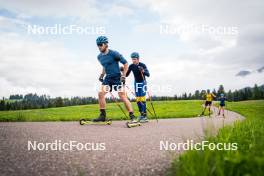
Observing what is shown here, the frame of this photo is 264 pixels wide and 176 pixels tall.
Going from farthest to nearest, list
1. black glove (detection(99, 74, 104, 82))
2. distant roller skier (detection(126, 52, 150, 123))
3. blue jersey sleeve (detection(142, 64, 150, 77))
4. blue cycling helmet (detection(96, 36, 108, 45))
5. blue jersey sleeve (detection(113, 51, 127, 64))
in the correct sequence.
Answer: blue jersey sleeve (detection(142, 64, 150, 77)) < distant roller skier (detection(126, 52, 150, 123)) < black glove (detection(99, 74, 104, 82)) < blue jersey sleeve (detection(113, 51, 127, 64)) < blue cycling helmet (detection(96, 36, 108, 45))

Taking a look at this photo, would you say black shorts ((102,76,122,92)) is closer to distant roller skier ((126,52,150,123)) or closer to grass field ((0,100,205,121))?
distant roller skier ((126,52,150,123))

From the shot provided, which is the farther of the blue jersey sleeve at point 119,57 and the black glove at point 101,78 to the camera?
the black glove at point 101,78

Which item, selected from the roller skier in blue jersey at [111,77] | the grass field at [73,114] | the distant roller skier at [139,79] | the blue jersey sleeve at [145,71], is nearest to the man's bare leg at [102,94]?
the roller skier in blue jersey at [111,77]

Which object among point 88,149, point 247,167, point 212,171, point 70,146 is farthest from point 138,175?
point 70,146

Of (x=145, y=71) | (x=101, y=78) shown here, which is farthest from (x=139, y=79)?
(x=101, y=78)

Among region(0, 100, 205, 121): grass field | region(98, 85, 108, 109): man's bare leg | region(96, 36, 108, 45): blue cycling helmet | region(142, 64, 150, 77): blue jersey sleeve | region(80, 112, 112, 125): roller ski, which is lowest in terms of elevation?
region(0, 100, 205, 121): grass field

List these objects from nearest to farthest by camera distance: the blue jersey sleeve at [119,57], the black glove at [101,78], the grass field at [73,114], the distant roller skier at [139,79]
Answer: the blue jersey sleeve at [119,57], the black glove at [101,78], the distant roller skier at [139,79], the grass field at [73,114]

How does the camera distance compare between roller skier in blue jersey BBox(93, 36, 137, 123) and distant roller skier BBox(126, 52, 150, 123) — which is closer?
roller skier in blue jersey BBox(93, 36, 137, 123)

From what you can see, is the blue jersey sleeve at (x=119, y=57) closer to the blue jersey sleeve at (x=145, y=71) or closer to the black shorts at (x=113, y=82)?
the black shorts at (x=113, y=82)

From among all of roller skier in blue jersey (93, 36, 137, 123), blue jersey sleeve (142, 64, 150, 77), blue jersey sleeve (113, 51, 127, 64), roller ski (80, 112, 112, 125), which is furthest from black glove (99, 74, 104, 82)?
blue jersey sleeve (142, 64, 150, 77)

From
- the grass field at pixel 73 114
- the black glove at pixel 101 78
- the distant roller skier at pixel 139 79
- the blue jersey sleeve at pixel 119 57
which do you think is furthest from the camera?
the grass field at pixel 73 114

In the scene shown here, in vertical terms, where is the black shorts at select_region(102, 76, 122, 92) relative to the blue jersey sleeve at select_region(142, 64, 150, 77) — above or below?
below

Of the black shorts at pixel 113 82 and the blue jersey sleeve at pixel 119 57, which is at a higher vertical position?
the blue jersey sleeve at pixel 119 57

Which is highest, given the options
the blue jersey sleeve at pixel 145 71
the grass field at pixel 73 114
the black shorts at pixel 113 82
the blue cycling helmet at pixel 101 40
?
the blue cycling helmet at pixel 101 40
